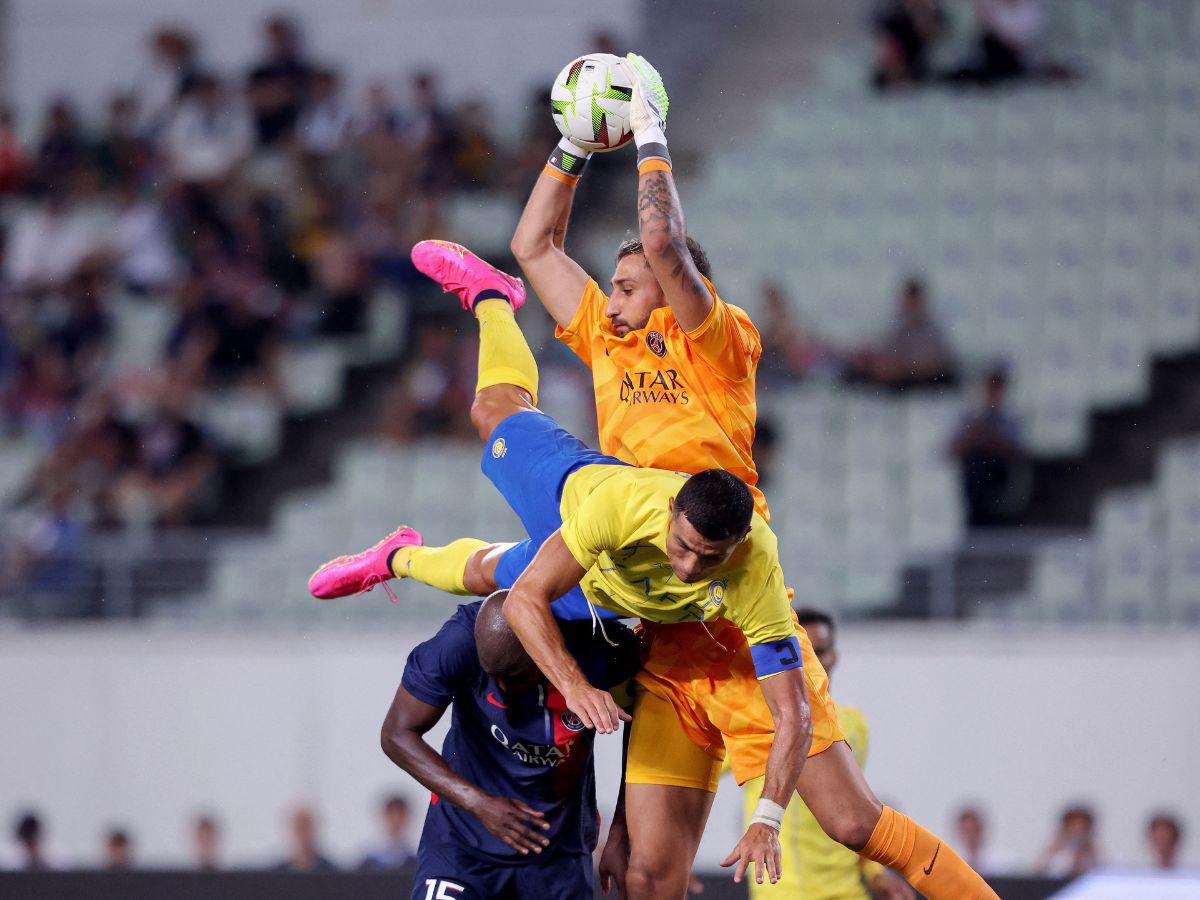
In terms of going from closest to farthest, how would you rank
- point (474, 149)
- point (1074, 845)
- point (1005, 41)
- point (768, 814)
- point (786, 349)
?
1. point (768, 814)
2. point (1074, 845)
3. point (786, 349)
4. point (1005, 41)
5. point (474, 149)

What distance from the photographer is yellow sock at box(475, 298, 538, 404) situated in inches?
212

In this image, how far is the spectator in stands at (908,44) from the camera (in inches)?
446

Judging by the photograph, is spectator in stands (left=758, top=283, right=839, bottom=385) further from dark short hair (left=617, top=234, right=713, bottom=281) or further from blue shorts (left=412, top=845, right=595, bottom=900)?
blue shorts (left=412, top=845, right=595, bottom=900)

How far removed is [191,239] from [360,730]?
4.14 metres

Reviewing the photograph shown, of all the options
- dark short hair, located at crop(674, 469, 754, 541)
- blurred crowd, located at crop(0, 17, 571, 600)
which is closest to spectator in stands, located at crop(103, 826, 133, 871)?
blurred crowd, located at crop(0, 17, 571, 600)

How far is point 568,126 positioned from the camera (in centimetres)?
518

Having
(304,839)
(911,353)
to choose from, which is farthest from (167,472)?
(911,353)

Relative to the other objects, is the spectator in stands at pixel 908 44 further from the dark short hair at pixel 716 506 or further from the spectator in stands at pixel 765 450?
the dark short hair at pixel 716 506

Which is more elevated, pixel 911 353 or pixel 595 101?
pixel 595 101

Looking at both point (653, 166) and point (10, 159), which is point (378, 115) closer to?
point (10, 159)

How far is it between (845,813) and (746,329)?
58.1 inches

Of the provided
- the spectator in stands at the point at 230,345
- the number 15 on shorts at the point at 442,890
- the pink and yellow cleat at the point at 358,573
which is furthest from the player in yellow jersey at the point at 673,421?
the spectator in stands at the point at 230,345

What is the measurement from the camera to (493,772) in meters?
4.61

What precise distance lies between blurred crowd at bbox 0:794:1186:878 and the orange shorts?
10.8 ft
